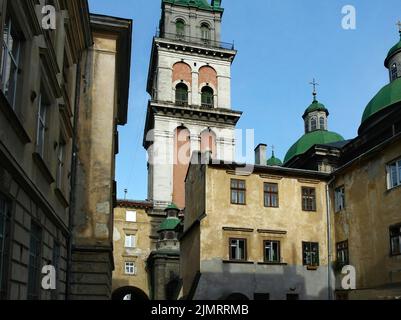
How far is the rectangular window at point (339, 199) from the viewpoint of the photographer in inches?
1193

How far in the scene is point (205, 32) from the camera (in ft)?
220

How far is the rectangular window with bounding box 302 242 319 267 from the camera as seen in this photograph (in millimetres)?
30203

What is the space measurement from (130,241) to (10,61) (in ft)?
155

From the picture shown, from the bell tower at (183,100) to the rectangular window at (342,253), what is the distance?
28.8 metres

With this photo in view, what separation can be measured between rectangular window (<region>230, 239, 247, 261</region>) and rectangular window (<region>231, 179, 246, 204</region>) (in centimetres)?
221

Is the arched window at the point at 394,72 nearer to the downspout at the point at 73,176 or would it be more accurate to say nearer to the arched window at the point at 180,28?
the arched window at the point at 180,28

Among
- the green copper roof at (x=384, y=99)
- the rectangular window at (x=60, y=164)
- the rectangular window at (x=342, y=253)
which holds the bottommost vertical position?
the rectangular window at (x=342, y=253)

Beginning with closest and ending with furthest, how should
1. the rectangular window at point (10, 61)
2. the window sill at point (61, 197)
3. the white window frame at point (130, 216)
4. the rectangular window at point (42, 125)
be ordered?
the rectangular window at point (10, 61) → the rectangular window at point (42, 125) → the window sill at point (61, 197) → the white window frame at point (130, 216)

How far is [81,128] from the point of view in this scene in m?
20.2

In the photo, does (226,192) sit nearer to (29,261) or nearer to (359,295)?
(359,295)

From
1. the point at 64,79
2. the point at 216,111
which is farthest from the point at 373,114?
the point at 64,79

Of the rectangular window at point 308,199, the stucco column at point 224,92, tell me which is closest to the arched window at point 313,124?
the stucco column at point 224,92

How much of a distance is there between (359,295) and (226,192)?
8.83 m

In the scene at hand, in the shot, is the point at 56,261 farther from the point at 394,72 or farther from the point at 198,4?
the point at 198,4
